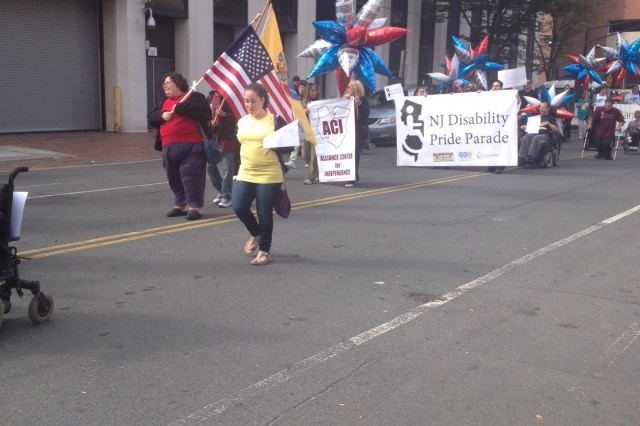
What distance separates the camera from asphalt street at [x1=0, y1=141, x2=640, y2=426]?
13.5 ft

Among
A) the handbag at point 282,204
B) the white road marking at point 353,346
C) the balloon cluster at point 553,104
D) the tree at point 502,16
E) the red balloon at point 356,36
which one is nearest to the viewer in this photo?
the white road marking at point 353,346

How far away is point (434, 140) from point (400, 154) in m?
0.74

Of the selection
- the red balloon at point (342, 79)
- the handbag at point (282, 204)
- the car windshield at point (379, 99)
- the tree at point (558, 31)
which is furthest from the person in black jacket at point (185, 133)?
the tree at point (558, 31)

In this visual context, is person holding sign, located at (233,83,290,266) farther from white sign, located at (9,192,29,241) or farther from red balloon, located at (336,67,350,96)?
red balloon, located at (336,67,350,96)

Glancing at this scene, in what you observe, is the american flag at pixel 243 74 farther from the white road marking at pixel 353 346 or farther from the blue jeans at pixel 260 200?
the white road marking at pixel 353 346

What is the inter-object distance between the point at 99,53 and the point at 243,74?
58.9 ft

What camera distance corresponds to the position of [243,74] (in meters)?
8.33

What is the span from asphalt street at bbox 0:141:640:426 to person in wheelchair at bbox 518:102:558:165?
→ 6495 millimetres

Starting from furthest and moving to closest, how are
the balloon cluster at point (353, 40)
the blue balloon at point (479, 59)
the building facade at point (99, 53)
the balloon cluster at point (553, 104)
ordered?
the building facade at point (99, 53)
the blue balloon at point (479, 59)
the balloon cluster at point (553, 104)
the balloon cluster at point (353, 40)

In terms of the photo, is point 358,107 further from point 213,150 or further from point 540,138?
point 540,138

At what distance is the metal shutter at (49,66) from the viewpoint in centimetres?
2197

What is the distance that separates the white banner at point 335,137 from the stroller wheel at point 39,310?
798 centimetres

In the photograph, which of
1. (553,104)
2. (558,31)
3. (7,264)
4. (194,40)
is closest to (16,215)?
(7,264)

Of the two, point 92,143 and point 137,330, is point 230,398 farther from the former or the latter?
point 92,143
